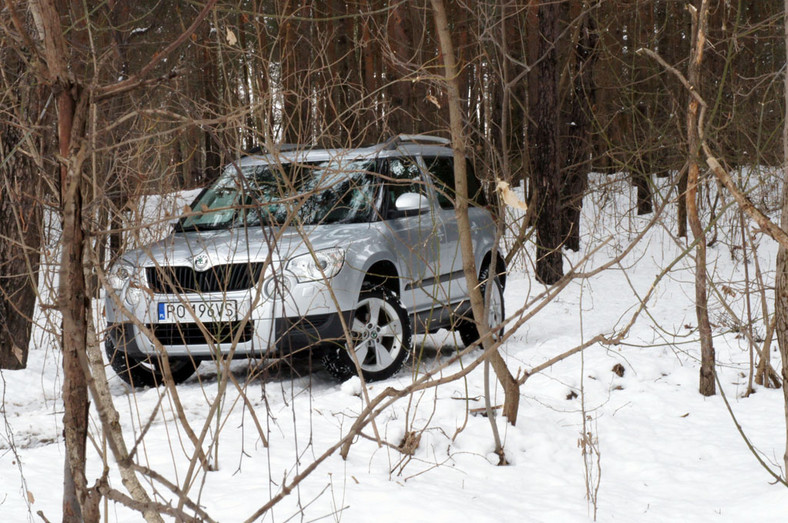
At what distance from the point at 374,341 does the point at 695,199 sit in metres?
2.44

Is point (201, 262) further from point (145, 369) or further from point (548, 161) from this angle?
point (548, 161)

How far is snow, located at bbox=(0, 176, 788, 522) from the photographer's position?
3.94 metres

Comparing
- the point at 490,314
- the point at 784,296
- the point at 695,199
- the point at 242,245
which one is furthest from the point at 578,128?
the point at 784,296

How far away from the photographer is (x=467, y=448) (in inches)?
191

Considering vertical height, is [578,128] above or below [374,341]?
above

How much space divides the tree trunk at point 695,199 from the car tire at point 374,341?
6.78 ft

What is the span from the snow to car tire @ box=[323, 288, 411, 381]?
0.16 meters

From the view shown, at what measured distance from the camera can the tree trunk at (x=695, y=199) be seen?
471cm

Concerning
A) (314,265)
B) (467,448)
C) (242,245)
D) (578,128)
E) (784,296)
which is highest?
(578,128)

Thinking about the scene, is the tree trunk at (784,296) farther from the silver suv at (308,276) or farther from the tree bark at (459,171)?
the silver suv at (308,276)

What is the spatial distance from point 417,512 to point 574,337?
457 cm

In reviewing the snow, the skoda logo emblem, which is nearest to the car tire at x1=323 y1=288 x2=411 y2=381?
the snow

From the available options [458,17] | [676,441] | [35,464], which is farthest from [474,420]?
[458,17]

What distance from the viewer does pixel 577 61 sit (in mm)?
13633
